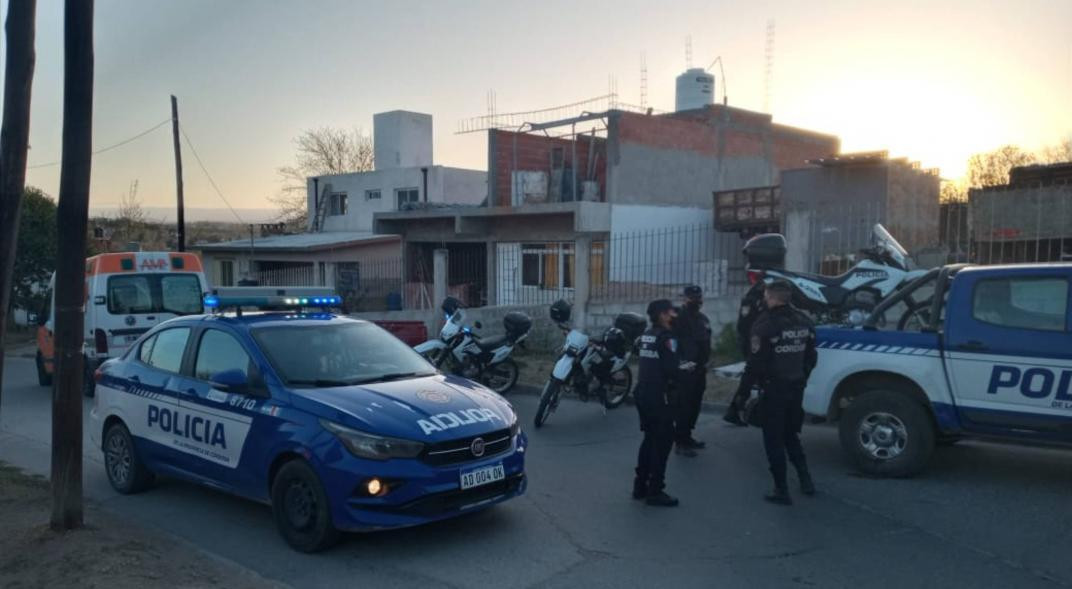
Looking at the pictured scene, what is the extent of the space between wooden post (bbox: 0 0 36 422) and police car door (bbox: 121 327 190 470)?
1095 millimetres

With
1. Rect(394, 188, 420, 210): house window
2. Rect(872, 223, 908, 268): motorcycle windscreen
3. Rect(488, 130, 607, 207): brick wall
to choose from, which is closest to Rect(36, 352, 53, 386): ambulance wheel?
Rect(872, 223, 908, 268): motorcycle windscreen

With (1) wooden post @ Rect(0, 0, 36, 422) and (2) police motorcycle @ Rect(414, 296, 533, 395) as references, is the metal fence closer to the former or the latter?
(2) police motorcycle @ Rect(414, 296, 533, 395)

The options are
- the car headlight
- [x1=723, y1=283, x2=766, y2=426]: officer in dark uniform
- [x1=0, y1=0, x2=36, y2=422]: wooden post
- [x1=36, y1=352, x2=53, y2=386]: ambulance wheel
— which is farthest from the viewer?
[x1=36, y1=352, x2=53, y2=386]: ambulance wheel

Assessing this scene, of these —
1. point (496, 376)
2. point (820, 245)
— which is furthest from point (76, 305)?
point (820, 245)

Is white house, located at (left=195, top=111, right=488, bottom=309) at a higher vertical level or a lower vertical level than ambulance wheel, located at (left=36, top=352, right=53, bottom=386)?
higher

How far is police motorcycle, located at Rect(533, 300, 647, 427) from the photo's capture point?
9641mm

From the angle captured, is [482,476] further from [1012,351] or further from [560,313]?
[560,313]

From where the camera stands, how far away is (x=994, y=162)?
133ft

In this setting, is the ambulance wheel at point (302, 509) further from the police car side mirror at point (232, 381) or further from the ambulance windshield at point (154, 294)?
the ambulance windshield at point (154, 294)

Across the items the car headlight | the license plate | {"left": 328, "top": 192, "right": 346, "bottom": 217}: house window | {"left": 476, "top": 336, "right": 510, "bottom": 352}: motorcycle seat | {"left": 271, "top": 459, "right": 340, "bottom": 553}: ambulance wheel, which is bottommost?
{"left": 271, "top": 459, "right": 340, "bottom": 553}: ambulance wheel

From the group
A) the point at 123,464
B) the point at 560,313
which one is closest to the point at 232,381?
the point at 123,464

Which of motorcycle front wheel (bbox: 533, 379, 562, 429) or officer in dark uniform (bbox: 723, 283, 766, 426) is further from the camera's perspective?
motorcycle front wheel (bbox: 533, 379, 562, 429)

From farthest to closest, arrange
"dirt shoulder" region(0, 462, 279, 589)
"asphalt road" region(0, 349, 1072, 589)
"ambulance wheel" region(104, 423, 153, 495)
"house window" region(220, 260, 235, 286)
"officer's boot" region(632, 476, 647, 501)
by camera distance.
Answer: "house window" region(220, 260, 235, 286) → "ambulance wheel" region(104, 423, 153, 495) → "officer's boot" region(632, 476, 647, 501) → "asphalt road" region(0, 349, 1072, 589) → "dirt shoulder" region(0, 462, 279, 589)

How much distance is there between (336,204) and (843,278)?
102ft
